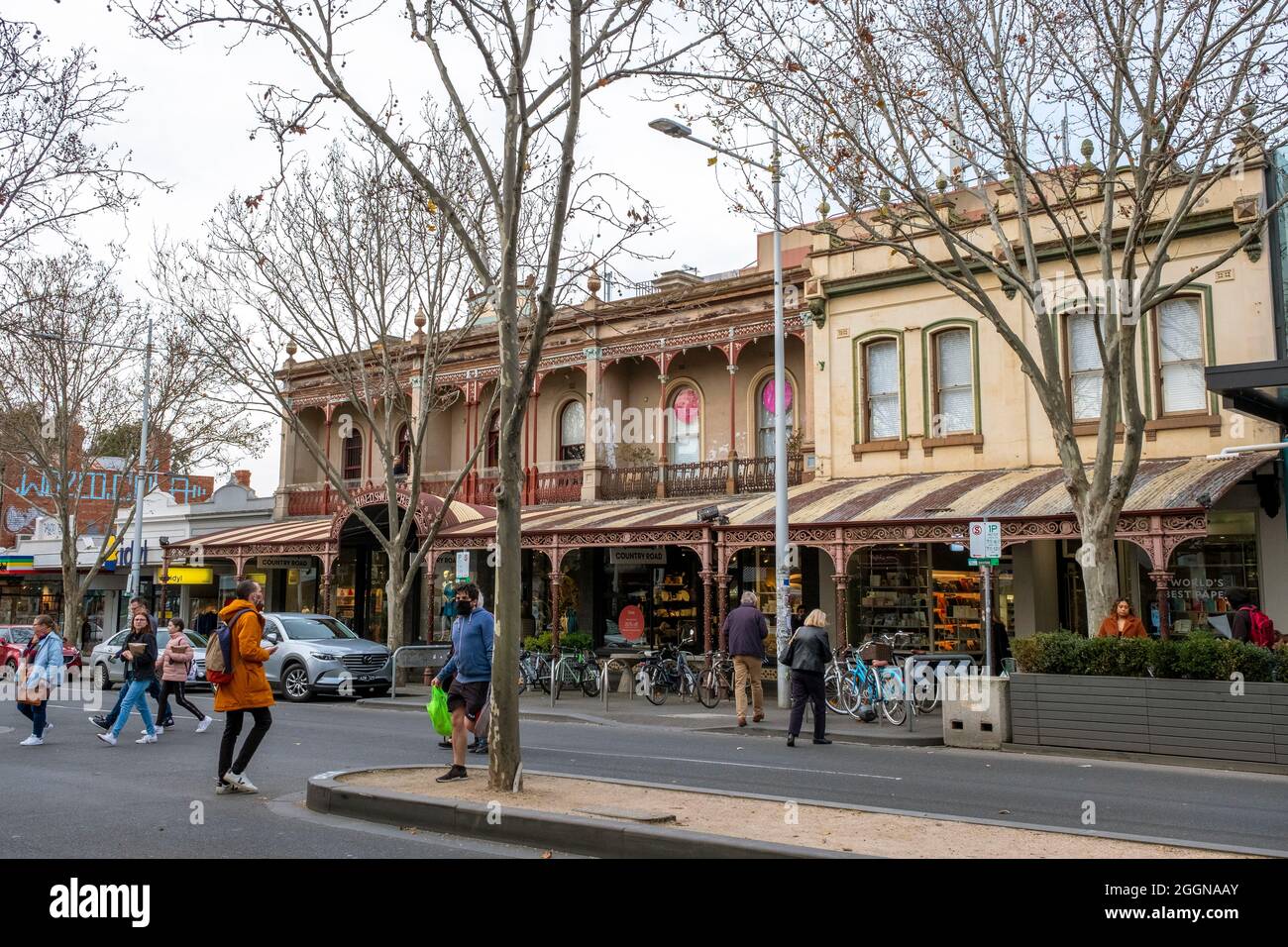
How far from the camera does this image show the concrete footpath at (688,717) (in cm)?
1446

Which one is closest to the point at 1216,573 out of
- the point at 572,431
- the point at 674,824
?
the point at 674,824

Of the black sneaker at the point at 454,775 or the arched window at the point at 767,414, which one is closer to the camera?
the black sneaker at the point at 454,775

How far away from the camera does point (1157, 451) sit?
17.9m

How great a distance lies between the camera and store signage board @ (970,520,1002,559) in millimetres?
14250

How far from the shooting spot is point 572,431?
1066 inches

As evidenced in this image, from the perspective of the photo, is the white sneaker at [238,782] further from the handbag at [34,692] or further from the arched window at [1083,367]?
the arched window at [1083,367]

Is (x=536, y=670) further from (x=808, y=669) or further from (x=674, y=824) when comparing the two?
(x=674, y=824)

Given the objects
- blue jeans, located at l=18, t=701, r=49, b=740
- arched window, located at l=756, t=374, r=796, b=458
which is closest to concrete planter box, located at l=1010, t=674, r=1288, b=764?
arched window, located at l=756, t=374, r=796, b=458

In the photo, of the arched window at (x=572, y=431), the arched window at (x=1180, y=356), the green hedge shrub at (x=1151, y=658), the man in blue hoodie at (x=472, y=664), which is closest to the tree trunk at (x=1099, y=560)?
the green hedge shrub at (x=1151, y=658)

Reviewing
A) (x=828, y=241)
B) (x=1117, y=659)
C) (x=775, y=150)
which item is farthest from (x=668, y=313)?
(x=1117, y=659)

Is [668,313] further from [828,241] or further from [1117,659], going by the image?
[1117,659]

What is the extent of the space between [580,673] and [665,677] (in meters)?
2.36

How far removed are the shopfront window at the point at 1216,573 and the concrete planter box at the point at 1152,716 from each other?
556cm

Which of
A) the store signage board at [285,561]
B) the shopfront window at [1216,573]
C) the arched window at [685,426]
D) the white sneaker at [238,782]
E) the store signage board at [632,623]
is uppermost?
the arched window at [685,426]
